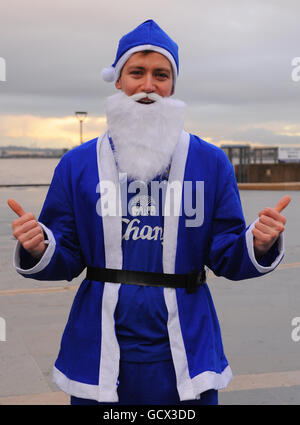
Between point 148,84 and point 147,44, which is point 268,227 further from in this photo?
point 147,44

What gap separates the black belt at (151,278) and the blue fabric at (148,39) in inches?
33.4

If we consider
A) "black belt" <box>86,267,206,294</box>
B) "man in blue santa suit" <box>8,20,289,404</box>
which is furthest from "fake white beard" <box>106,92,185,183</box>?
"black belt" <box>86,267,206,294</box>

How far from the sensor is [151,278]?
2.29m

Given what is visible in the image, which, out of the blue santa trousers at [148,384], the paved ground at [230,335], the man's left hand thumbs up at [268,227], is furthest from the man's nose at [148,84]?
the paved ground at [230,335]

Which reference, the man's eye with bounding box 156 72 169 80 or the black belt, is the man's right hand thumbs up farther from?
the man's eye with bounding box 156 72 169 80

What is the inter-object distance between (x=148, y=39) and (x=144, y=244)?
80cm

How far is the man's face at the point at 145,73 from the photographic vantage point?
2412 millimetres

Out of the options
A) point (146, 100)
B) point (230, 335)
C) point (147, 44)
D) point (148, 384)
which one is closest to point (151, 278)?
point (148, 384)

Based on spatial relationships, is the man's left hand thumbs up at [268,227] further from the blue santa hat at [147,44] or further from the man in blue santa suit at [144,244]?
the blue santa hat at [147,44]

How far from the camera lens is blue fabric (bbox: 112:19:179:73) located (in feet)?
8.06

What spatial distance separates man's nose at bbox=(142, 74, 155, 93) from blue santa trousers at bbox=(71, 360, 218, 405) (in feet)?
3.29

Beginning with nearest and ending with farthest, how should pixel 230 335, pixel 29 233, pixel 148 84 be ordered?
pixel 29 233 < pixel 148 84 < pixel 230 335
